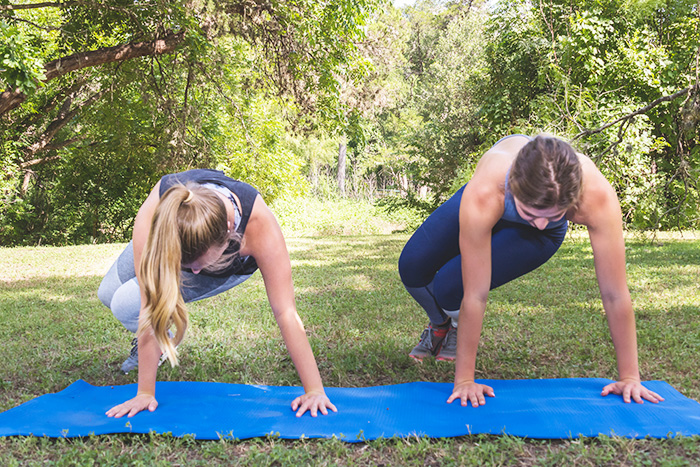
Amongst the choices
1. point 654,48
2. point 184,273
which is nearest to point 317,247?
point 654,48

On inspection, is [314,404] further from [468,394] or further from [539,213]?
[539,213]

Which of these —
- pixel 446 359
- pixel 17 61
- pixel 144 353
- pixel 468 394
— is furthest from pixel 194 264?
pixel 17 61

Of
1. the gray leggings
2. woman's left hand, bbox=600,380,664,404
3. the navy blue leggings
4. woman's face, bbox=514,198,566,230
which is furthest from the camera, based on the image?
the navy blue leggings

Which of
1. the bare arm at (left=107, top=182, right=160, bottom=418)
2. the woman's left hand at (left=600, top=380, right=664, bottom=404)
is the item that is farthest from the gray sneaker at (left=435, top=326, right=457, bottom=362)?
the bare arm at (left=107, top=182, right=160, bottom=418)

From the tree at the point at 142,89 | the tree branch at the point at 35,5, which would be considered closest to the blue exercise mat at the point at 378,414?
the tree at the point at 142,89

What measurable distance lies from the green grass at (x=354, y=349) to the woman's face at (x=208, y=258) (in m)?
0.68

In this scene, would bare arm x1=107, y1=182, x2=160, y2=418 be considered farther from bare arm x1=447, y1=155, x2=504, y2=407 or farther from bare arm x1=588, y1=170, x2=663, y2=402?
bare arm x1=588, y1=170, x2=663, y2=402

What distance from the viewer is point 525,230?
2.51 meters

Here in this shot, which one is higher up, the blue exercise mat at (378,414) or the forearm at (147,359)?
the forearm at (147,359)

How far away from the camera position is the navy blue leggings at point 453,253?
2525mm

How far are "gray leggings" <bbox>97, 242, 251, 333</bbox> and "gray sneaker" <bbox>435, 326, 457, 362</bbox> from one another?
4.01ft

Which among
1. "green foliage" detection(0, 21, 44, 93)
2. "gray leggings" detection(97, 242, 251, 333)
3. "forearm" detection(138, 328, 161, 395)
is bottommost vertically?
"forearm" detection(138, 328, 161, 395)

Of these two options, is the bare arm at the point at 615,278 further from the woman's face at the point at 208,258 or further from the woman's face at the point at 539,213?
the woman's face at the point at 208,258

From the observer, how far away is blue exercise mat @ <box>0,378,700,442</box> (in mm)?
2016
